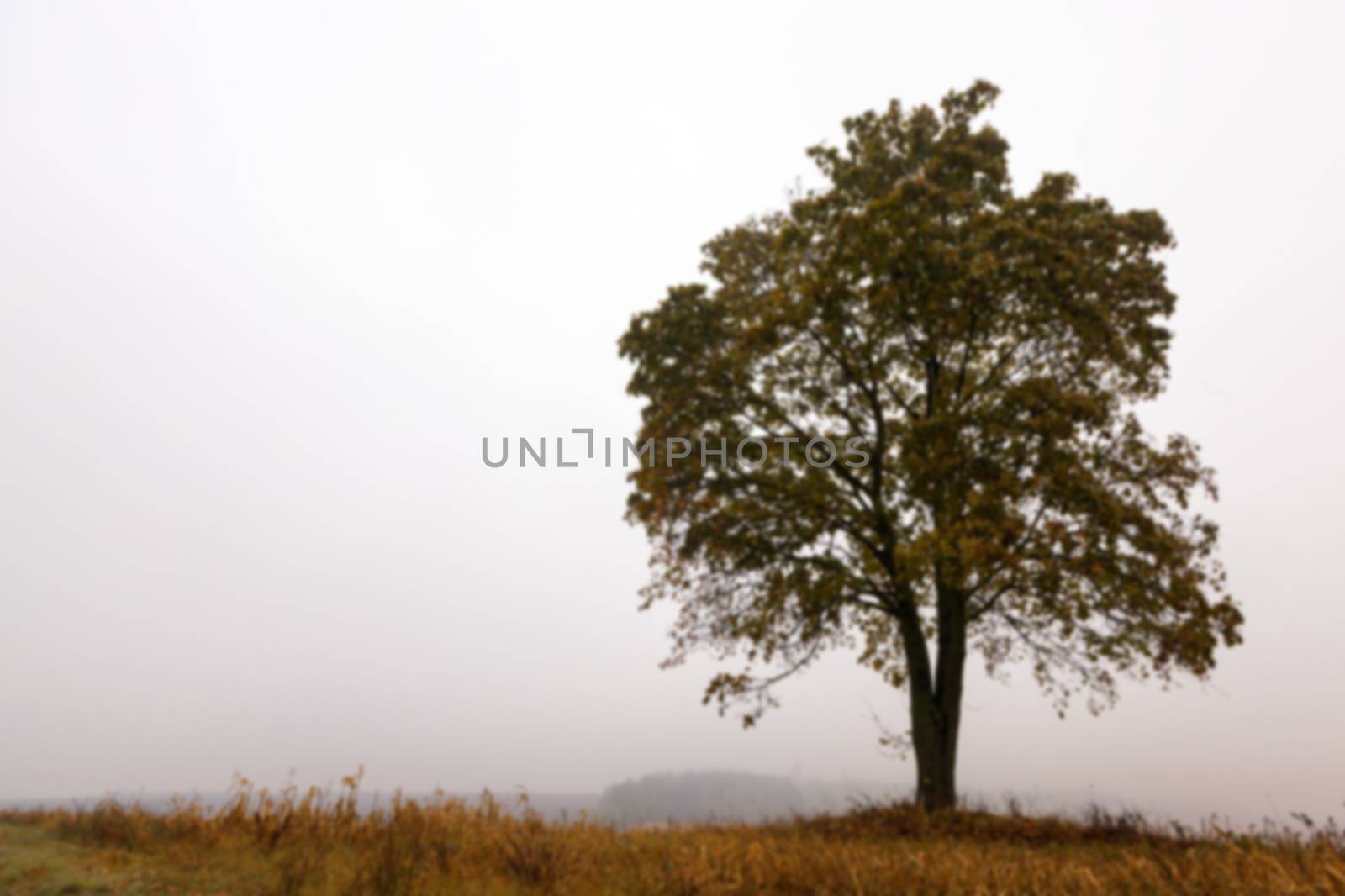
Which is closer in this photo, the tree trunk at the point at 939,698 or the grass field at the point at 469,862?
the grass field at the point at 469,862

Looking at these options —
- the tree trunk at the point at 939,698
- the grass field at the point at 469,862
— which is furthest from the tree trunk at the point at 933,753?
the grass field at the point at 469,862

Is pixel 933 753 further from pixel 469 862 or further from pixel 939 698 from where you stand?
pixel 469 862

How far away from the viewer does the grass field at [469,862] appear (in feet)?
18.7

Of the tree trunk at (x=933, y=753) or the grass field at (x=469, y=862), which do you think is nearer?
the grass field at (x=469, y=862)

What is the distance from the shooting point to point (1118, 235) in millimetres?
14711

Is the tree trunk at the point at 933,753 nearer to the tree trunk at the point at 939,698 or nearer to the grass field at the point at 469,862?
the tree trunk at the point at 939,698

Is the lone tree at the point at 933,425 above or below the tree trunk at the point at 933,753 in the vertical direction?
above

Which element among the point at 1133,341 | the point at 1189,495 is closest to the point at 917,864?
the point at 1189,495

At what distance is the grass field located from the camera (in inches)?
225

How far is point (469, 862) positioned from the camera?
6.19 m

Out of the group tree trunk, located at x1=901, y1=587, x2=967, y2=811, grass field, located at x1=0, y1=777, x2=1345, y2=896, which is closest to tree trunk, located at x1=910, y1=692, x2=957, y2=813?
tree trunk, located at x1=901, y1=587, x2=967, y2=811

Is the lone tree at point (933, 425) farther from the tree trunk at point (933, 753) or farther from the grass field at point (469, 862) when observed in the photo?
the grass field at point (469, 862)

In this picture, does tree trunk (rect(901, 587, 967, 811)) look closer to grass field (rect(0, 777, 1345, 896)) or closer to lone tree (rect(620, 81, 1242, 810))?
lone tree (rect(620, 81, 1242, 810))

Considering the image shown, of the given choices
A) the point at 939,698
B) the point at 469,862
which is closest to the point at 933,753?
the point at 939,698
